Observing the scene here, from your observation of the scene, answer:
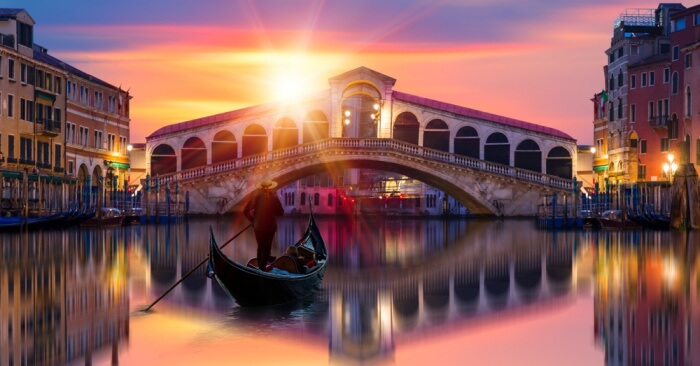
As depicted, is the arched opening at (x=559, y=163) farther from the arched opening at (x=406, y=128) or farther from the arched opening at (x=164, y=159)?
the arched opening at (x=164, y=159)

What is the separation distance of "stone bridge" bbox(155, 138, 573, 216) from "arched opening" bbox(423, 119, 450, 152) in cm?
360

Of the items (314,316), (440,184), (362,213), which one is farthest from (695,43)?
(314,316)

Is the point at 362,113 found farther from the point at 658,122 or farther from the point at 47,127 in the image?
the point at 47,127

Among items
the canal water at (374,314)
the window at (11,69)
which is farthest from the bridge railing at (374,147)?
the canal water at (374,314)

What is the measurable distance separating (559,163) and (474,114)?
200 inches

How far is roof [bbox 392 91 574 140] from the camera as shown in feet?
198

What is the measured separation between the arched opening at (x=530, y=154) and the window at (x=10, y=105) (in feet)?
84.7

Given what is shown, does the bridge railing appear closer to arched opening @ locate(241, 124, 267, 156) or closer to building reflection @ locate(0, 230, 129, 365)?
arched opening @ locate(241, 124, 267, 156)

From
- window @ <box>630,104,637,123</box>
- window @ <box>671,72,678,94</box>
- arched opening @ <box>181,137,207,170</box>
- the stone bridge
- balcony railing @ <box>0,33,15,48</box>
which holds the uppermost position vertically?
balcony railing @ <box>0,33,15,48</box>

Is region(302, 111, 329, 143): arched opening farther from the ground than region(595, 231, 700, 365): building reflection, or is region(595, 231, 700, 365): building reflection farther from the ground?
region(302, 111, 329, 143): arched opening

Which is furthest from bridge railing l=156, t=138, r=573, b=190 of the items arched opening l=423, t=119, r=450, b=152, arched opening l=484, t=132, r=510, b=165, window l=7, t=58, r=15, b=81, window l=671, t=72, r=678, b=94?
window l=7, t=58, r=15, b=81

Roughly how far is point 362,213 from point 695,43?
32996 millimetres

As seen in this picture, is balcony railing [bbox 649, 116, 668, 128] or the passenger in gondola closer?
the passenger in gondola

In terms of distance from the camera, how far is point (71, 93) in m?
55.4
